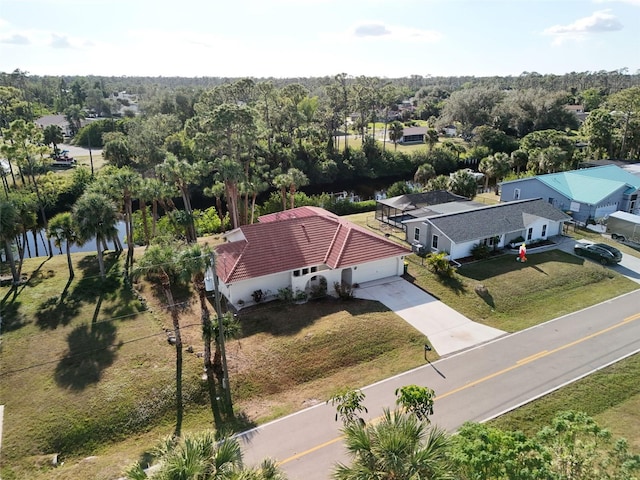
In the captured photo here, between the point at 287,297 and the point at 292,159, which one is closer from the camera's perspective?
the point at 287,297

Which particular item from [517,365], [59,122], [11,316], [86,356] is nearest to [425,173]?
[517,365]

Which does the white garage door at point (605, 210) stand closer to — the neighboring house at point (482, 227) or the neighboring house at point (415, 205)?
the neighboring house at point (482, 227)

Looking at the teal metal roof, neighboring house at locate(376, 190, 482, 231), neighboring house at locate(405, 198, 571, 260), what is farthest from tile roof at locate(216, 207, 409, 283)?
the teal metal roof

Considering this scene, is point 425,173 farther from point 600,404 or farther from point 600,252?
point 600,404

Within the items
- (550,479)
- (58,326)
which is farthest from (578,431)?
(58,326)

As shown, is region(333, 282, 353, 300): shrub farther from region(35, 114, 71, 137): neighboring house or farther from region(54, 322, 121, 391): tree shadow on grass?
region(35, 114, 71, 137): neighboring house

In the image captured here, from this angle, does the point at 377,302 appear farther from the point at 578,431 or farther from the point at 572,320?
the point at 578,431

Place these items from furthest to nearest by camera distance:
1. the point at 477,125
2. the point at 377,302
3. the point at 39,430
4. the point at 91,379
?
the point at 477,125
the point at 377,302
the point at 91,379
the point at 39,430
